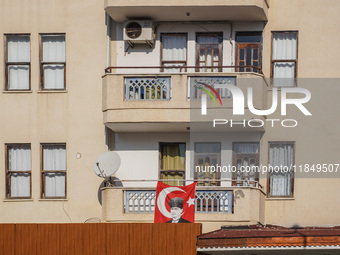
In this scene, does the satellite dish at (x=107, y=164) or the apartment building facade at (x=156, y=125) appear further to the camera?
the apartment building facade at (x=156, y=125)

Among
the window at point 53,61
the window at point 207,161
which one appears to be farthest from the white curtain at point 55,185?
the window at point 207,161

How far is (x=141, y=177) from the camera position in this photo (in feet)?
70.8

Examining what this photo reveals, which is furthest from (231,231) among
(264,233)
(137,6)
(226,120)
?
(137,6)

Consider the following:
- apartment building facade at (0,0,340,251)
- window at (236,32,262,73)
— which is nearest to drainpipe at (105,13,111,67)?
apartment building facade at (0,0,340,251)

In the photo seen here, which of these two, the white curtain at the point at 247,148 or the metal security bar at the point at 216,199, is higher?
the white curtain at the point at 247,148

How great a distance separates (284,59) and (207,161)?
349 cm

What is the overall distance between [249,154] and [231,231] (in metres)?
3.26

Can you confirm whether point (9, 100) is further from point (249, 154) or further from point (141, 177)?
point (249, 154)

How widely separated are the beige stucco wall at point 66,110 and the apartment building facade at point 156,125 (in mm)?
27

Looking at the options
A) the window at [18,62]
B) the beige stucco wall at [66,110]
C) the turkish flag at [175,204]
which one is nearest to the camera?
the turkish flag at [175,204]

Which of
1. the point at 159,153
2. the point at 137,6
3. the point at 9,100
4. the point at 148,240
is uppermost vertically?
the point at 137,6

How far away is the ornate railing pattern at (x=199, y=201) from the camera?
19875 millimetres

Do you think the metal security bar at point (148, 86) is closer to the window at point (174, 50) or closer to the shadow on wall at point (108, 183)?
the window at point (174, 50)

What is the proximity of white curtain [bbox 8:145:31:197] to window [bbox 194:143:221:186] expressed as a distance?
4.62 metres
